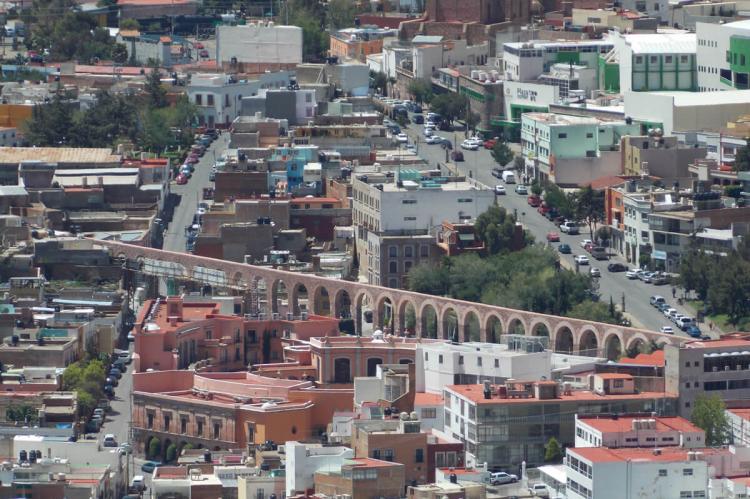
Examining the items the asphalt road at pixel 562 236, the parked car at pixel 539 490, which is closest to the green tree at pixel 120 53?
the asphalt road at pixel 562 236

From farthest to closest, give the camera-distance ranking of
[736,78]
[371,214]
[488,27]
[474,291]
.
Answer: [488,27] → [736,78] → [371,214] → [474,291]

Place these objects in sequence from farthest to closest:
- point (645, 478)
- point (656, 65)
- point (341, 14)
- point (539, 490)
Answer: point (341, 14)
point (656, 65)
point (539, 490)
point (645, 478)

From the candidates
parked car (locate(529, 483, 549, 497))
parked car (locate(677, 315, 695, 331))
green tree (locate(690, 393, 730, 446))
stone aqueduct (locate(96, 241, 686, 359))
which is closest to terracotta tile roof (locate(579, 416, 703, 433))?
green tree (locate(690, 393, 730, 446))

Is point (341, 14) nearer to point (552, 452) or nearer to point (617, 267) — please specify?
point (617, 267)

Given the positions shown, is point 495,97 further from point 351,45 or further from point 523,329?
point 523,329

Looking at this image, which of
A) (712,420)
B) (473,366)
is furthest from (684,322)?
(712,420)

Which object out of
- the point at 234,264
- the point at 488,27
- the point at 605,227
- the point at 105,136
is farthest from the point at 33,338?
the point at 488,27
